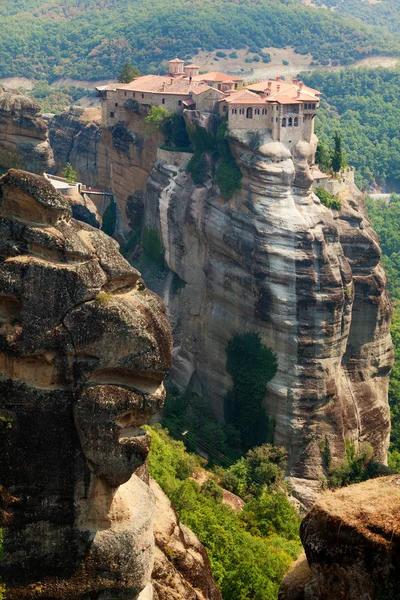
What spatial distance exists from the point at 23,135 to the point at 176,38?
99408 millimetres

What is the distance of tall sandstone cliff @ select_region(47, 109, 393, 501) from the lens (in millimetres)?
53562

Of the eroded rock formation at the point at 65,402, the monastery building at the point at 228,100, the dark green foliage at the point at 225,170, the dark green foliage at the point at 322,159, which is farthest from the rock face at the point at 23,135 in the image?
the eroded rock formation at the point at 65,402

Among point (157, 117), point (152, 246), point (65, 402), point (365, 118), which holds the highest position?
point (65, 402)

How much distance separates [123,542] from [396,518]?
523cm

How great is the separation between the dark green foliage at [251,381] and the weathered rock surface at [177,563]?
31.9 metres

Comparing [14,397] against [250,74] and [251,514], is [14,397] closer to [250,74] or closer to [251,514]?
[251,514]

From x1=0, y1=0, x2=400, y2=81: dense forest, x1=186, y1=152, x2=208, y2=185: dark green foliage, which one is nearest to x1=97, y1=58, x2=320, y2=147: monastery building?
x1=186, y1=152, x2=208, y2=185: dark green foliage

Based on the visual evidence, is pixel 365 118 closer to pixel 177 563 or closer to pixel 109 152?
pixel 109 152

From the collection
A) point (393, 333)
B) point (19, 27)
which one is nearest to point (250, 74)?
point (19, 27)

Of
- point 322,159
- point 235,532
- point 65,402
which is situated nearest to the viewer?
point 65,402

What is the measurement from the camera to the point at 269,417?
55.1 meters

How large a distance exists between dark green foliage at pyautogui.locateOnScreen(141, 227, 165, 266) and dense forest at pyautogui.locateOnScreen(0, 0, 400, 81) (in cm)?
8213

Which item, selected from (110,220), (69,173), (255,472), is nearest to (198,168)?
(110,220)

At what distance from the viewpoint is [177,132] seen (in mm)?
62375
